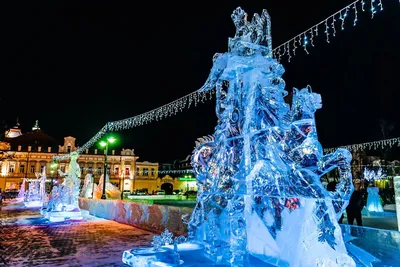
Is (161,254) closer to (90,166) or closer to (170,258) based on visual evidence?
(170,258)

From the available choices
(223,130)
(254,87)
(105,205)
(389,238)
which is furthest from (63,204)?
(389,238)

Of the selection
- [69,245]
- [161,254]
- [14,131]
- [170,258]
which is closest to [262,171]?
[170,258]

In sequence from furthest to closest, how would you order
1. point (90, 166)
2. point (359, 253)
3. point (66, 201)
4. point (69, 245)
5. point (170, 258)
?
point (90, 166)
point (66, 201)
point (69, 245)
point (170, 258)
point (359, 253)

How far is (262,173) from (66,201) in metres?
15.3

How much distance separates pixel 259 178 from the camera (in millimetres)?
5582

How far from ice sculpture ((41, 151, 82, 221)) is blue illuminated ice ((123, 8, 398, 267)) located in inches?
439

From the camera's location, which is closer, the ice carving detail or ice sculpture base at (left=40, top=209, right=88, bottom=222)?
the ice carving detail

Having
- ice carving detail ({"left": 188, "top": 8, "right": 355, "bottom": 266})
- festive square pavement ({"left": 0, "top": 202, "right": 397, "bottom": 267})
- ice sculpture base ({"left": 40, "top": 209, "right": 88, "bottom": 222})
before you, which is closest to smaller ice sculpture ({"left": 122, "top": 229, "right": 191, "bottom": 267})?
ice carving detail ({"left": 188, "top": 8, "right": 355, "bottom": 266})

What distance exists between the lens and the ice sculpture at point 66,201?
613 inches

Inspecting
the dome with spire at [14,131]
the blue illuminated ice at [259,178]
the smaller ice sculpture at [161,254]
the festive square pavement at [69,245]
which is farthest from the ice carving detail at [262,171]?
the dome with spire at [14,131]

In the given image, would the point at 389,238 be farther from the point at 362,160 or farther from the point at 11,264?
the point at 362,160

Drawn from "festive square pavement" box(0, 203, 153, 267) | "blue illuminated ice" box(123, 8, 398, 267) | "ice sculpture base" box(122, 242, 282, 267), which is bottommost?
"festive square pavement" box(0, 203, 153, 267)

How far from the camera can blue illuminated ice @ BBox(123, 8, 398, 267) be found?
177 inches

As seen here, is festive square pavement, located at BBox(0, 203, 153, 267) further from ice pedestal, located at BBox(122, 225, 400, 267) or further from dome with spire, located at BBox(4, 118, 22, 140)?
dome with spire, located at BBox(4, 118, 22, 140)
